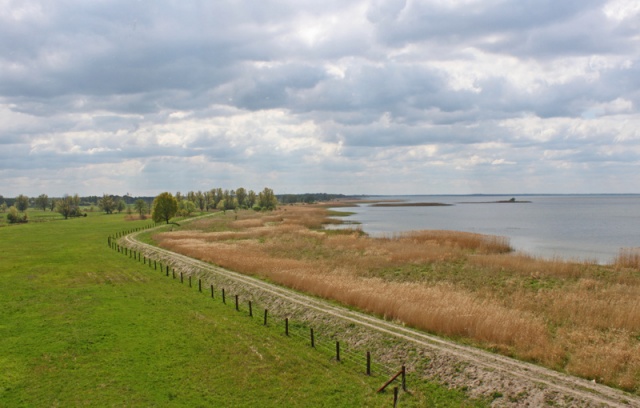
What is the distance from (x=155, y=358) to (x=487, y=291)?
83.7ft

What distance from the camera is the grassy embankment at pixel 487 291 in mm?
21844

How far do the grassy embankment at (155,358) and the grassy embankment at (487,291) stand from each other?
21.2 ft

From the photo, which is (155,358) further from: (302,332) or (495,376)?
(495,376)

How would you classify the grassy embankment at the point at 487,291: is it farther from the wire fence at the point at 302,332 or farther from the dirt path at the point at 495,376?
the wire fence at the point at 302,332

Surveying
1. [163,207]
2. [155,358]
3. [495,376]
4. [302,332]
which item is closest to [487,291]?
[302,332]

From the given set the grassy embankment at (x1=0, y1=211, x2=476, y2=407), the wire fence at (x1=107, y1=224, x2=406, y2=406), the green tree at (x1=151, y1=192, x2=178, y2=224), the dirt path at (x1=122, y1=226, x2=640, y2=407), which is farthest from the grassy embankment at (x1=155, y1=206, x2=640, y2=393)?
the green tree at (x1=151, y1=192, x2=178, y2=224)

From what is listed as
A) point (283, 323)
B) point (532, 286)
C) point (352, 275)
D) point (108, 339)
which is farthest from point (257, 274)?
point (532, 286)

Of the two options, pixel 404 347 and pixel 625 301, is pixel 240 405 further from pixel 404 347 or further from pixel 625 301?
pixel 625 301

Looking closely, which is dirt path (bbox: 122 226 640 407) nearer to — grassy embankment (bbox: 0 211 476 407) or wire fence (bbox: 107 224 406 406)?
grassy embankment (bbox: 0 211 476 407)

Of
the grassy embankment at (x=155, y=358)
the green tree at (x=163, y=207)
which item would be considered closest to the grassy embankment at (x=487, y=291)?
the grassy embankment at (x=155, y=358)

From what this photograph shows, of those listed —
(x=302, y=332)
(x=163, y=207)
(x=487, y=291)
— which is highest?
(x=163, y=207)

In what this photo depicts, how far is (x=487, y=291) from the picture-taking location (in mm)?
35312

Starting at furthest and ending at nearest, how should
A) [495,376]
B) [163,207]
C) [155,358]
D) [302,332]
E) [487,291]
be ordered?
[163,207] < [487,291] < [302,332] < [155,358] < [495,376]

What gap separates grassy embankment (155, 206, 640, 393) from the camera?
21.8 meters
